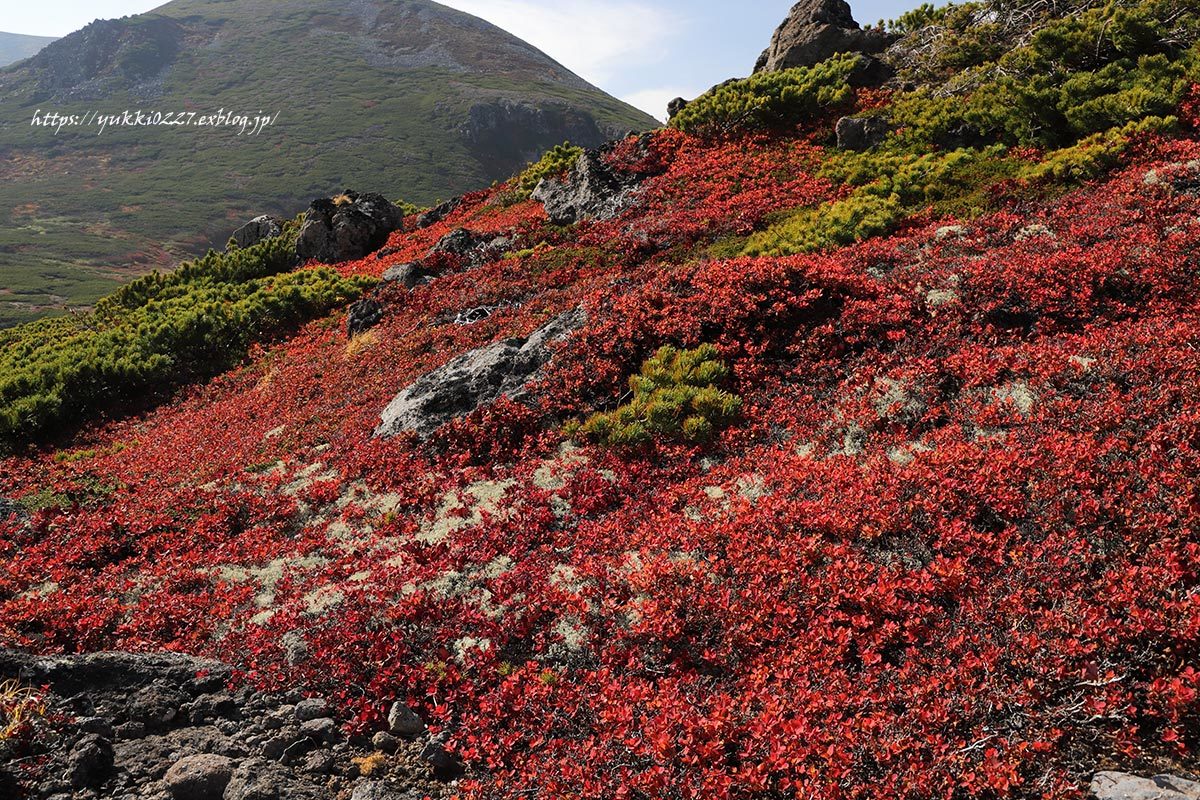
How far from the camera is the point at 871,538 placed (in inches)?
303

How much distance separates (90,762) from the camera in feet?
19.4

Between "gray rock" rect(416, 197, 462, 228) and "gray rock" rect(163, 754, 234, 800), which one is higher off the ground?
"gray rock" rect(416, 197, 462, 228)

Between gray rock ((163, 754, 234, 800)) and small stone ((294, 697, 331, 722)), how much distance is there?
998 mm

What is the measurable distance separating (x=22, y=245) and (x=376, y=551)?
15484cm

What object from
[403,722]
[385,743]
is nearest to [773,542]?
[403,722]

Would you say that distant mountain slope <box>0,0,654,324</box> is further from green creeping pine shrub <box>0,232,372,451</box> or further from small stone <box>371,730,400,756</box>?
small stone <box>371,730,400,756</box>

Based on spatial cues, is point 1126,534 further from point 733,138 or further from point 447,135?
point 447,135

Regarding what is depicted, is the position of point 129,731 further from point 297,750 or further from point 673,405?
point 673,405

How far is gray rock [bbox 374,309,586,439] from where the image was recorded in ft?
46.2

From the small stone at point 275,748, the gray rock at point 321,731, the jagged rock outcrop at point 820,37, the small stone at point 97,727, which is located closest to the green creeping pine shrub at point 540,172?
the jagged rock outcrop at point 820,37

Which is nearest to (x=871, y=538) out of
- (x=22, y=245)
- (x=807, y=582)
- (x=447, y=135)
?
(x=807, y=582)

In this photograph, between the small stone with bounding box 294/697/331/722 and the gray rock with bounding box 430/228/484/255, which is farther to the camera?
the gray rock with bounding box 430/228/484/255

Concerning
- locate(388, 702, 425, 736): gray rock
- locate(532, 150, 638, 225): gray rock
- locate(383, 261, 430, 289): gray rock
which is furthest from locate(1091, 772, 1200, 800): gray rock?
locate(532, 150, 638, 225): gray rock

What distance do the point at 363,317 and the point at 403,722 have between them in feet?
65.1
